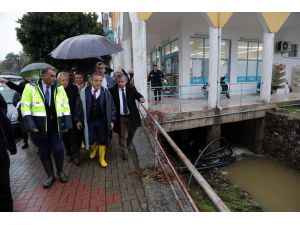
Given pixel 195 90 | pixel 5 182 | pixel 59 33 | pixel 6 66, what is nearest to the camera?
pixel 5 182

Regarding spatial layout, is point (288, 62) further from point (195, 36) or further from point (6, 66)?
point (6, 66)

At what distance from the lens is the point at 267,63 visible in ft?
29.6

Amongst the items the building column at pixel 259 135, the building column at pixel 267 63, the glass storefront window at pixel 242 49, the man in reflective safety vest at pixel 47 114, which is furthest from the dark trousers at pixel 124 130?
the glass storefront window at pixel 242 49

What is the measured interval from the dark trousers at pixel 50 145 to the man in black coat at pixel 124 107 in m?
1.19

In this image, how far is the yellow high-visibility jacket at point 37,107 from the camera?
10.0 feet

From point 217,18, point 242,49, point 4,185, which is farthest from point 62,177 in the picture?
point 242,49

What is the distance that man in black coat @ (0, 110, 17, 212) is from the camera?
8.30 feet

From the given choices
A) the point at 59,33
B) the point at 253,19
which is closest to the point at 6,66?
the point at 59,33

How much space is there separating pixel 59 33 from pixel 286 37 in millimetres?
13078

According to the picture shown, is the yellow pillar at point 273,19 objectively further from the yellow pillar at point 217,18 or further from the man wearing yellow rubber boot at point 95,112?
the man wearing yellow rubber boot at point 95,112

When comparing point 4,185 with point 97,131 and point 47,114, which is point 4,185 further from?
Result: point 97,131

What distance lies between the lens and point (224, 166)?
25.3 feet

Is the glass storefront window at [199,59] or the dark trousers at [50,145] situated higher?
the glass storefront window at [199,59]

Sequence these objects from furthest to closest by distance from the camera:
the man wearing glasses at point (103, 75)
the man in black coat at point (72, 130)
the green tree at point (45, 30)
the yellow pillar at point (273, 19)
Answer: the green tree at point (45, 30) < the yellow pillar at point (273, 19) < the man wearing glasses at point (103, 75) < the man in black coat at point (72, 130)
